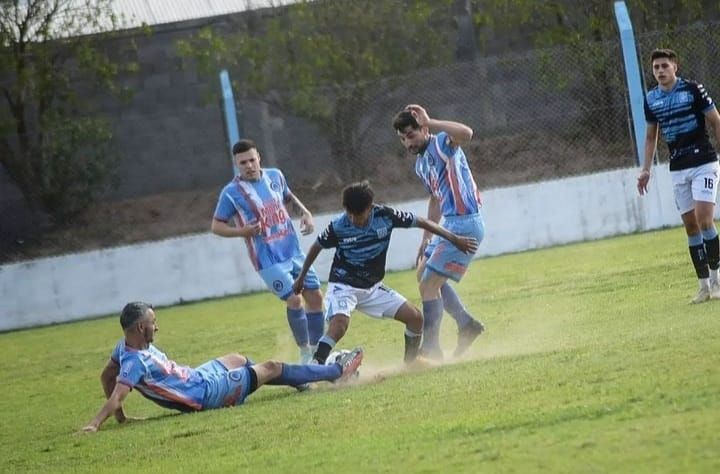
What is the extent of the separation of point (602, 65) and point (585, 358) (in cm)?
1357

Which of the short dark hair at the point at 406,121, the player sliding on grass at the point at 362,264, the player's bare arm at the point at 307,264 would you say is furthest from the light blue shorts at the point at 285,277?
the short dark hair at the point at 406,121

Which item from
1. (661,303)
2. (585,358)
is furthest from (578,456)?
(661,303)

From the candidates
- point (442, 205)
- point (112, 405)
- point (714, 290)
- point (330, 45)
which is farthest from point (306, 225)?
point (330, 45)

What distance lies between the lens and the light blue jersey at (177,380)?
10.3 meters

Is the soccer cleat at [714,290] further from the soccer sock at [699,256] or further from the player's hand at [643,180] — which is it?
the player's hand at [643,180]

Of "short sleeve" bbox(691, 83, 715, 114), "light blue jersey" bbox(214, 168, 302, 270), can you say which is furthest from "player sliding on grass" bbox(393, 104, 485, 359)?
"short sleeve" bbox(691, 83, 715, 114)

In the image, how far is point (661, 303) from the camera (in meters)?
13.0

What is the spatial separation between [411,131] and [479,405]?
325cm

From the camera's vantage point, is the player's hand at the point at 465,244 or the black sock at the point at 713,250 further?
the black sock at the point at 713,250

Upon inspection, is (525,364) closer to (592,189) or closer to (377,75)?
(592,189)

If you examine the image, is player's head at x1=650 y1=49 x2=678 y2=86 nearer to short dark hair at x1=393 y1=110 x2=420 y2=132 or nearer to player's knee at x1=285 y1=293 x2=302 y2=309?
short dark hair at x1=393 y1=110 x2=420 y2=132

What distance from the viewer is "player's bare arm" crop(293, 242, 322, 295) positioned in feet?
36.7

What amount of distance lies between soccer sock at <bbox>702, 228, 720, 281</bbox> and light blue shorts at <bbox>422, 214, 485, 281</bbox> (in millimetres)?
→ 2237

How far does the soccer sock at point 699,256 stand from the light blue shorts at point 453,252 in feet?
6.80
